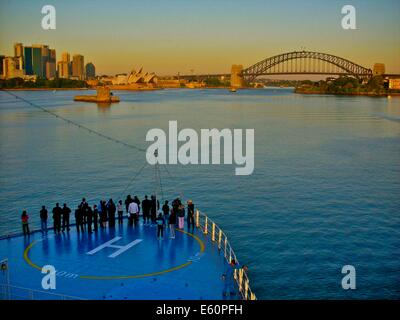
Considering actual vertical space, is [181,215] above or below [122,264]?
above

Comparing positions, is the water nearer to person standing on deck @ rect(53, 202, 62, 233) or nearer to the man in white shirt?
the man in white shirt

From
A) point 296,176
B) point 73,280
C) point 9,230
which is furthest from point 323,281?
point 296,176

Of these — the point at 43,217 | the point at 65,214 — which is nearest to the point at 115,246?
the point at 65,214

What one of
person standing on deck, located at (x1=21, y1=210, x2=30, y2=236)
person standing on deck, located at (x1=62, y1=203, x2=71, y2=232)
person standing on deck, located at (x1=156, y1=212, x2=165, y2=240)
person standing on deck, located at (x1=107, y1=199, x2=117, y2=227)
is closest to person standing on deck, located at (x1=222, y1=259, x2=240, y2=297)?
person standing on deck, located at (x1=156, y1=212, x2=165, y2=240)

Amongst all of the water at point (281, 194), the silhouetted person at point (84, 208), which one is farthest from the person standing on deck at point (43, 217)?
the water at point (281, 194)
